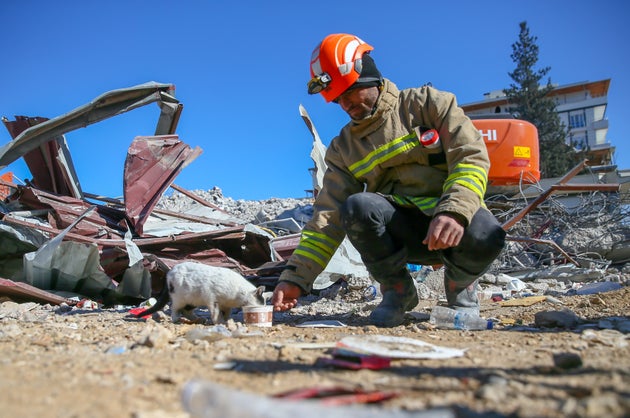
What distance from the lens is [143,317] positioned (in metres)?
4.04

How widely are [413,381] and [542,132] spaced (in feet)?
108

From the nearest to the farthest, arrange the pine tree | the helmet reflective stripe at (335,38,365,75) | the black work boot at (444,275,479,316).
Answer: the helmet reflective stripe at (335,38,365,75), the black work boot at (444,275,479,316), the pine tree

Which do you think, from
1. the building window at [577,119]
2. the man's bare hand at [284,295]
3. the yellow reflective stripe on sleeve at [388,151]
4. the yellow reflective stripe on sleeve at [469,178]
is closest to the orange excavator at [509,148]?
the yellow reflective stripe on sleeve at [388,151]

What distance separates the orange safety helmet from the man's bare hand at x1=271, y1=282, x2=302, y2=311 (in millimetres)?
1340

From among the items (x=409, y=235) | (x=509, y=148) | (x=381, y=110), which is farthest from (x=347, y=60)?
(x=509, y=148)

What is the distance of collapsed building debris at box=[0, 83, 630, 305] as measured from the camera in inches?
198

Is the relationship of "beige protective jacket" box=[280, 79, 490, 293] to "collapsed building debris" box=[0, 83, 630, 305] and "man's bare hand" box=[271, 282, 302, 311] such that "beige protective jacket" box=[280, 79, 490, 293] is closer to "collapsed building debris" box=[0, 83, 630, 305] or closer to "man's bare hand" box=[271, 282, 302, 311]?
"man's bare hand" box=[271, 282, 302, 311]

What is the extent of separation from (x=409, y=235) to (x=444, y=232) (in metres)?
0.73

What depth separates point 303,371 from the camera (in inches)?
70.3

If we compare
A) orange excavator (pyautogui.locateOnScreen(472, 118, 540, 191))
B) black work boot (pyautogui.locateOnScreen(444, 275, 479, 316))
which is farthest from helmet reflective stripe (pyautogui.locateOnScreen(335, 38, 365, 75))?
orange excavator (pyautogui.locateOnScreen(472, 118, 540, 191))

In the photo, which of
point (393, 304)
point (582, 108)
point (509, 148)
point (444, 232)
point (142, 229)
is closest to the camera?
point (444, 232)

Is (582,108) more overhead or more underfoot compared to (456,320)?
more overhead

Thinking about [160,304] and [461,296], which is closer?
[461,296]

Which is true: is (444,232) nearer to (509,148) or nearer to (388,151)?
(388,151)
